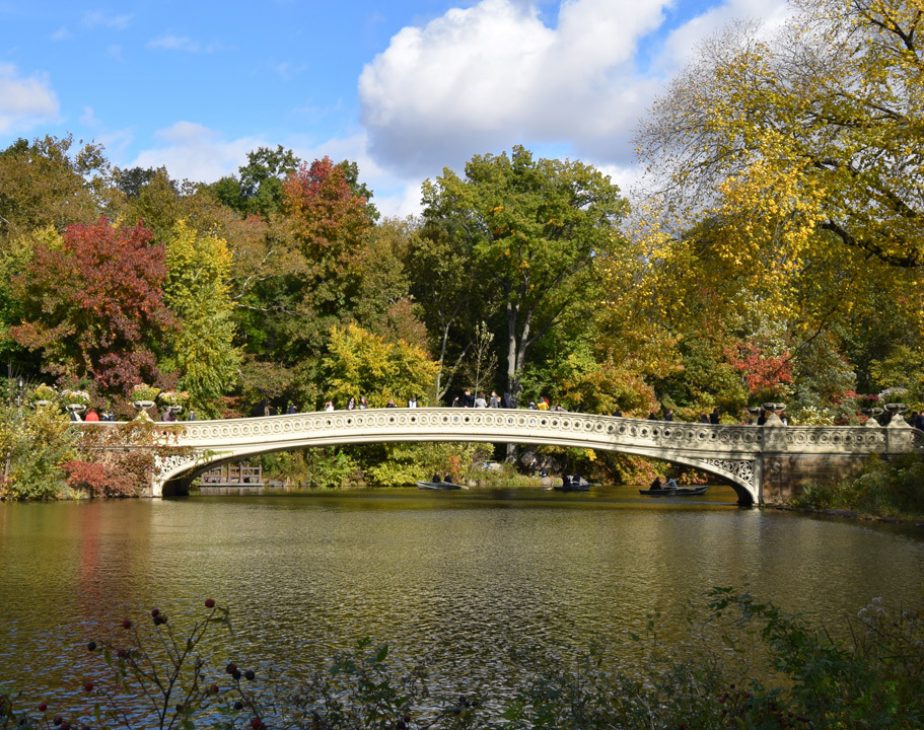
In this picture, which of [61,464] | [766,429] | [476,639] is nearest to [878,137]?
[476,639]

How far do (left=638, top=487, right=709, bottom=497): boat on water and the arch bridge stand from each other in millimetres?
6028

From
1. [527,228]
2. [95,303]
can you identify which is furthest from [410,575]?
[527,228]

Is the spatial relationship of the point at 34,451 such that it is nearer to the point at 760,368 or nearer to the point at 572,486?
the point at 572,486

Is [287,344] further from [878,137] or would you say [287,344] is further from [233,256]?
[878,137]

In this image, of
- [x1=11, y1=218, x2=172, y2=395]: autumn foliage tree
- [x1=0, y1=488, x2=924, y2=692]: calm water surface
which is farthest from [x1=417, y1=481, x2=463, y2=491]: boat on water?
[x1=0, y1=488, x2=924, y2=692]: calm water surface

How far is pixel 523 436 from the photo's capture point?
3250cm

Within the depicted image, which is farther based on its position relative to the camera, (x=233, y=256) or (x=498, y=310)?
(x=498, y=310)

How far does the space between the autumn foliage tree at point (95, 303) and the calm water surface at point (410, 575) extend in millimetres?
8465

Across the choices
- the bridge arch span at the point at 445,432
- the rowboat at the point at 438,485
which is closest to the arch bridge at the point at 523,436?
the bridge arch span at the point at 445,432

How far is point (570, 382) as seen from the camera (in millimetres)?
44750

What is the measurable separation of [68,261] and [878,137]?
2425 centimetres

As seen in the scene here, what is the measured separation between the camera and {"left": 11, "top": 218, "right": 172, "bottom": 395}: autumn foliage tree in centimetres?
3338

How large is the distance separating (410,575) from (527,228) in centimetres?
2851

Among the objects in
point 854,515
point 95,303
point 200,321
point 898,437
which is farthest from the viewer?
point 200,321
